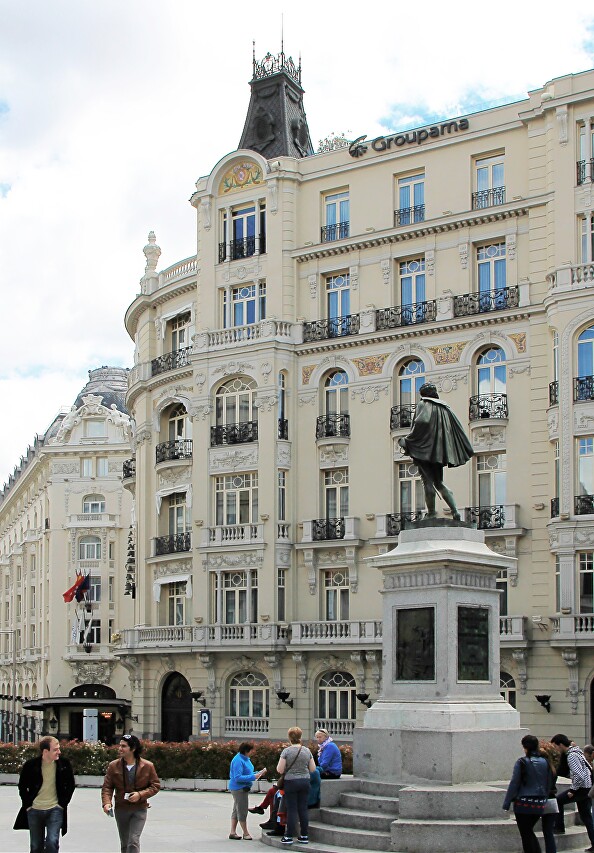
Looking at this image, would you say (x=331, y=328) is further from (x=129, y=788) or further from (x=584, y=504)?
(x=129, y=788)

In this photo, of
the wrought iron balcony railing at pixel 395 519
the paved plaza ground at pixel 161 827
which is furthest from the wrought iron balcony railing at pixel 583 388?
the paved plaza ground at pixel 161 827

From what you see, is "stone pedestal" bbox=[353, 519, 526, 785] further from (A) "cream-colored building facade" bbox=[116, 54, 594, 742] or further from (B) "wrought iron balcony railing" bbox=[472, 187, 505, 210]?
(B) "wrought iron balcony railing" bbox=[472, 187, 505, 210]

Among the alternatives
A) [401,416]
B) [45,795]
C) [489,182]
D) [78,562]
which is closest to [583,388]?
[401,416]

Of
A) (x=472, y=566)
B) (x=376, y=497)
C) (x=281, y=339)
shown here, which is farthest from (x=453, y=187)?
(x=472, y=566)

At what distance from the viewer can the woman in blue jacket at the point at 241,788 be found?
843 inches

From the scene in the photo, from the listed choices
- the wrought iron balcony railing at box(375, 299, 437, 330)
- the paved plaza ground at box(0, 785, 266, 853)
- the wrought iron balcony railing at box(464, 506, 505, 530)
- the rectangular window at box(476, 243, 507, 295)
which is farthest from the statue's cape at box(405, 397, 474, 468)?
the wrought iron balcony railing at box(375, 299, 437, 330)

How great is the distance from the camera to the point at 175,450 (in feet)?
167

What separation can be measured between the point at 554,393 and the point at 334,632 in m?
11.2

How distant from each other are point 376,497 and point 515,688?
Answer: 27.2ft

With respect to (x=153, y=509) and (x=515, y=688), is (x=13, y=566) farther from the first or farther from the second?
(x=515, y=688)

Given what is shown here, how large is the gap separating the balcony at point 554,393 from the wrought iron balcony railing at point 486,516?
3.85 metres

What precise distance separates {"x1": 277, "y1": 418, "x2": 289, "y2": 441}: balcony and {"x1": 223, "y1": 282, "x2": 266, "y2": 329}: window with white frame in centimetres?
407

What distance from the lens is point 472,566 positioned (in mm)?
20906

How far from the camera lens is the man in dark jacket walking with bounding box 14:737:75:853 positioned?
15.4 metres
